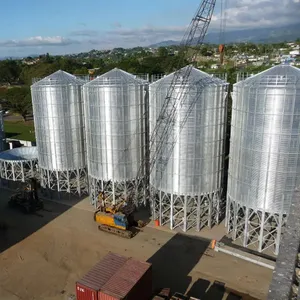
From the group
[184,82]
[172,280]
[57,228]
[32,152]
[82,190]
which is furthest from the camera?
[32,152]

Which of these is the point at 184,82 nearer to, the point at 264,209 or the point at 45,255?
the point at 264,209

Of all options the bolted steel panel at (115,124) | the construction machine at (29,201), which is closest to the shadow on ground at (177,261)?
the bolted steel panel at (115,124)

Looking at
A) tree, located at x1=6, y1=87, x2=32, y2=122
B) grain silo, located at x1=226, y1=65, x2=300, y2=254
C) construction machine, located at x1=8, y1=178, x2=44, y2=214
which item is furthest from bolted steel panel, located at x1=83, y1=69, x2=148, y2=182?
tree, located at x1=6, y1=87, x2=32, y2=122

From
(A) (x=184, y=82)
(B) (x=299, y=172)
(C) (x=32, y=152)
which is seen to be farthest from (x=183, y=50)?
(C) (x=32, y=152)

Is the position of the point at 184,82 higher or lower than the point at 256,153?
higher

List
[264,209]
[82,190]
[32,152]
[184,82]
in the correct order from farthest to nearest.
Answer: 1. [32,152]
2. [82,190]
3. [184,82]
4. [264,209]

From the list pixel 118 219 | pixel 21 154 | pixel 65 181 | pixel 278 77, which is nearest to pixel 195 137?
pixel 278 77

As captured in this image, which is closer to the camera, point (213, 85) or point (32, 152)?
point (213, 85)

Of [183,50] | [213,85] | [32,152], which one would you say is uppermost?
[183,50]
